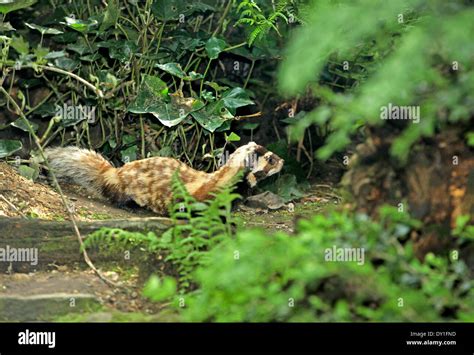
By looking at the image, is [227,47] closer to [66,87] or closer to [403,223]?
[66,87]

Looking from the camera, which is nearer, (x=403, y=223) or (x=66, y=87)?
(x=403, y=223)

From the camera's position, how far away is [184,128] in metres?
9.41

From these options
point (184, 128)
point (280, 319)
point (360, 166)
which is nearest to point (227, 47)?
point (184, 128)

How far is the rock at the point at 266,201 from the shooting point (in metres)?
9.07

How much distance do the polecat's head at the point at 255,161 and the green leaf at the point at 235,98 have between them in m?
0.61

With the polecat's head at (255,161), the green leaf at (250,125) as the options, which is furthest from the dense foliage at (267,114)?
the polecat's head at (255,161)

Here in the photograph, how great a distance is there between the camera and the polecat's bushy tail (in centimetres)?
832

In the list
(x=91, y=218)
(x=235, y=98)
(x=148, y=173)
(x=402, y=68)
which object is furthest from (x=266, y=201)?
(x=402, y=68)

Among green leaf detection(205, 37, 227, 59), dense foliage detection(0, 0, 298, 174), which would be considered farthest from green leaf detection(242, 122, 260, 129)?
green leaf detection(205, 37, 227, 59)

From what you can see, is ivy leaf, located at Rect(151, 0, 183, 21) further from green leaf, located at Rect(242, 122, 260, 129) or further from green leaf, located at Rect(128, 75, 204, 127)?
green leaf, located at Rect(242, 122, 260, 129)

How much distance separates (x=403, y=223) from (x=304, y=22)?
12.1ft

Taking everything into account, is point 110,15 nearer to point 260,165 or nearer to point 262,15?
point 262,15

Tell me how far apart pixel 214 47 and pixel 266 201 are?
5.43 feet

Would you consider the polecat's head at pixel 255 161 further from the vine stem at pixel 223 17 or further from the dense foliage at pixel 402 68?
the dense foliage at pixel 402 68
